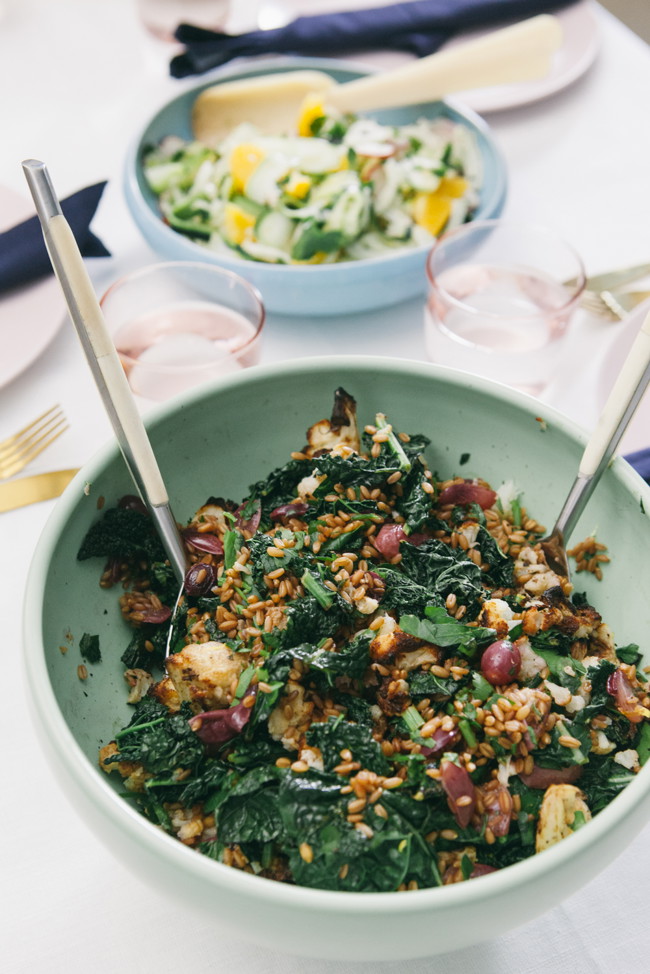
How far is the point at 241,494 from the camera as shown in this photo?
1.68 m

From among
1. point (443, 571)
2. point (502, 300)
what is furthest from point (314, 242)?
point (443, 571)

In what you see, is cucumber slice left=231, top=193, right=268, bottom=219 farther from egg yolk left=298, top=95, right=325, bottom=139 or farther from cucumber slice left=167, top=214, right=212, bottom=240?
egg yolk left=298, top=95, right=325, bottom=139

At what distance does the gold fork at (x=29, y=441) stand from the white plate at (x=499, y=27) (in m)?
1.78

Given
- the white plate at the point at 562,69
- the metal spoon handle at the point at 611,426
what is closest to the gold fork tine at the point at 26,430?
the metal spoon handle at the point at 611,426

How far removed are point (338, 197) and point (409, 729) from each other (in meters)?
1.53

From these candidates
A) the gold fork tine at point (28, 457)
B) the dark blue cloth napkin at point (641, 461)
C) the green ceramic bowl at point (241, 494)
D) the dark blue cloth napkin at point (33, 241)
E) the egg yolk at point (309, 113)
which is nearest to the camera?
the green ceramic bowl at point (241, 494)

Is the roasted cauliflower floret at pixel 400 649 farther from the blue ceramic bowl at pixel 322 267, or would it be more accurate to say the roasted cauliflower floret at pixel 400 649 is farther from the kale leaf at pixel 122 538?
the blue ceramic bowl at pixel 322 267

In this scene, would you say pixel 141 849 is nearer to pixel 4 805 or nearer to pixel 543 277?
pixel 4 805

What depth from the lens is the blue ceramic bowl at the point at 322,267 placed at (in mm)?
2088

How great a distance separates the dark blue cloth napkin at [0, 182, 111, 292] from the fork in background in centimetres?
136

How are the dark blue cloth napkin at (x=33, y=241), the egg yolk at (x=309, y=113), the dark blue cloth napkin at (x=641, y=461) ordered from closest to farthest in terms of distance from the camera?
1. the dark blue cloth napkin at (x=641, y=461)
2. the dark blue cloth napkin at (x=33, y=241)
3. the egg yolk at (x=309, y=113)

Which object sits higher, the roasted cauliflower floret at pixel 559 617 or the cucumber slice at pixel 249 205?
the cucumber slice at pixel 249 205

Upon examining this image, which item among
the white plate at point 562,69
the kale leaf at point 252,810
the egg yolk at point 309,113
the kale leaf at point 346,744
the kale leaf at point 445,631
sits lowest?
the kale leaf at point 252,810

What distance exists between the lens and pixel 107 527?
144cm
